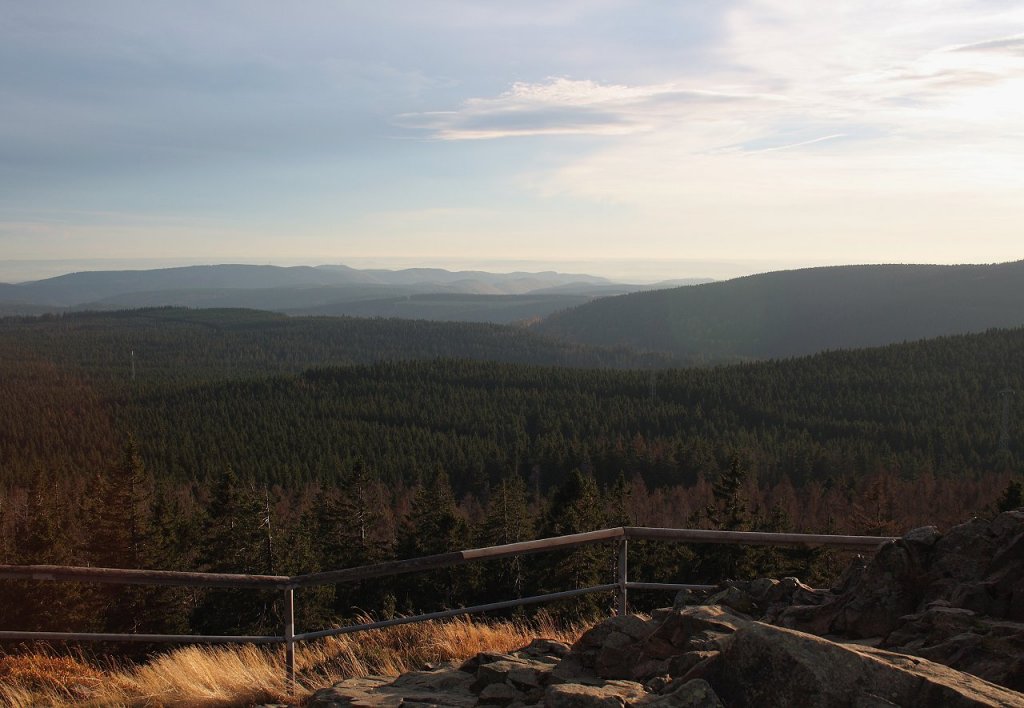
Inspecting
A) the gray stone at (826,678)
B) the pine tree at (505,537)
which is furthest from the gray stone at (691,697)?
the pine tree at (505,537)

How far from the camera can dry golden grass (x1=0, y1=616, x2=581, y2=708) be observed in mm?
7848

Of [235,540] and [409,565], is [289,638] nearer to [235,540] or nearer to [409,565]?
[409,565]

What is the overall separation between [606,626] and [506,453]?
4628 inches

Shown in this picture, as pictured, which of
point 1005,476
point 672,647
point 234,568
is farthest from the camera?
point 1005,476

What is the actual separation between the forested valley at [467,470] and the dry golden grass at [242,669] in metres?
21.5

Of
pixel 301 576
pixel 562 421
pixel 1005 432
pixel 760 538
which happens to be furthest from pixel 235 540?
pixel 1005 432

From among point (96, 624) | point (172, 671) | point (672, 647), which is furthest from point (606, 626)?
point (96, 624)

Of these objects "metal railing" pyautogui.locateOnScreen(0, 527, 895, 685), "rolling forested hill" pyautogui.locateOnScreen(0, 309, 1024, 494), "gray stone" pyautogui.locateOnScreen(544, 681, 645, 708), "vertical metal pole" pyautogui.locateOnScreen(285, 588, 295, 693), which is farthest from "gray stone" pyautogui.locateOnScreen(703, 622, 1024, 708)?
"rolling forested hill" pyautogui.locateOnScreen(0, 309, 1024, 494)

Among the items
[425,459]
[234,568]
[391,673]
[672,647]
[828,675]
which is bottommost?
[425,459]

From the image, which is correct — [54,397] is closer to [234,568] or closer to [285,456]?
[285,456]

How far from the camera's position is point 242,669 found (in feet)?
28.1

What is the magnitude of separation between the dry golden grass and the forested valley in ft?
70.5

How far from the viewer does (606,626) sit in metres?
8.07

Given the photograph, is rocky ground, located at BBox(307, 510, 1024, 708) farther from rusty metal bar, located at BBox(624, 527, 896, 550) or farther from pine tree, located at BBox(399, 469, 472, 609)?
pine tree, located at BBox(399, 469, 472, 609)
